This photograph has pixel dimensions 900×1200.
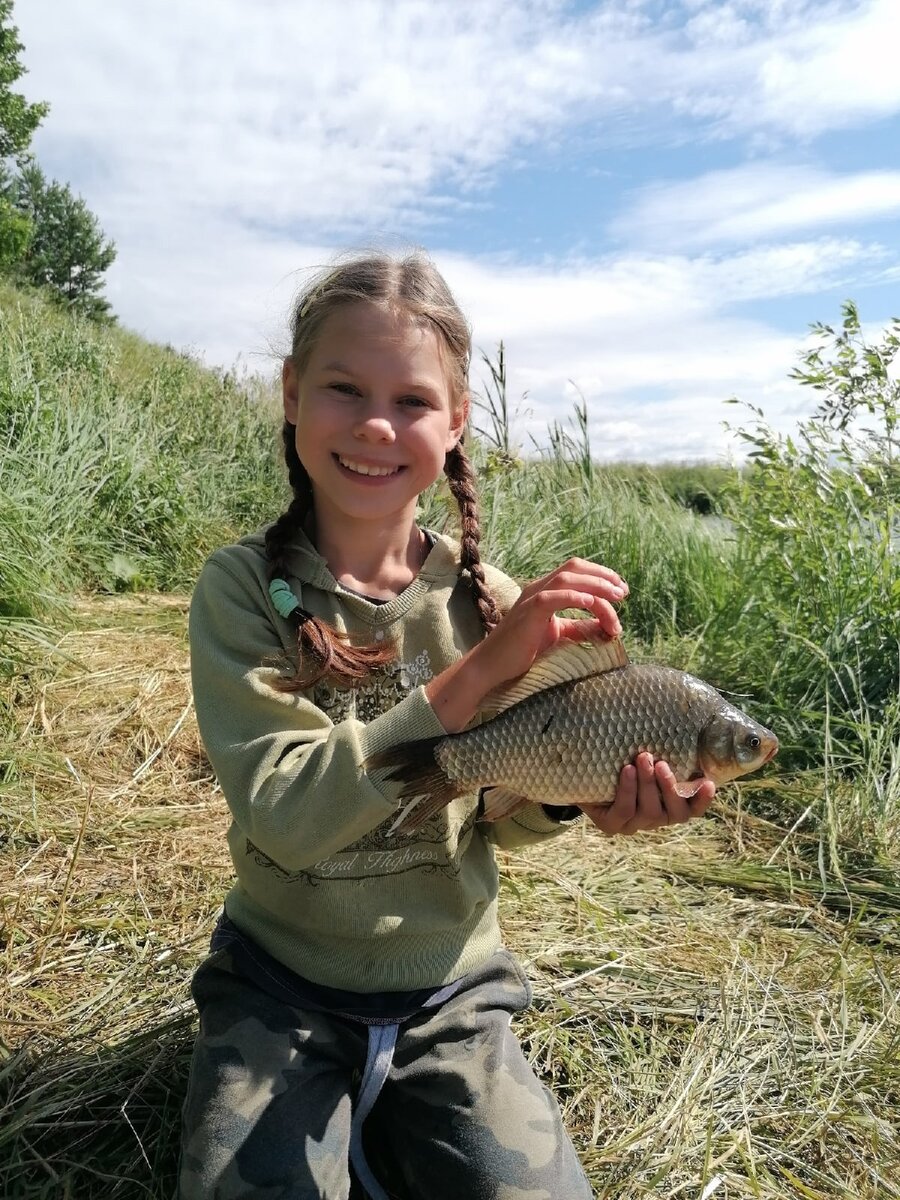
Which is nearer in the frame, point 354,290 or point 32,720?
point 354,290

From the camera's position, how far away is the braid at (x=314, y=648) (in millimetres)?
1477

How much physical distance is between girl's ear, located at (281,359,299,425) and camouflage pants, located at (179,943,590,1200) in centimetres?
94

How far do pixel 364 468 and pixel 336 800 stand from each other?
0.58m

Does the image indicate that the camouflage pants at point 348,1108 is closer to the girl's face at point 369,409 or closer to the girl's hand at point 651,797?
the girl's hand at point 651,797

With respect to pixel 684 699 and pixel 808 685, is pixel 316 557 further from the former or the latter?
pixel 808 685

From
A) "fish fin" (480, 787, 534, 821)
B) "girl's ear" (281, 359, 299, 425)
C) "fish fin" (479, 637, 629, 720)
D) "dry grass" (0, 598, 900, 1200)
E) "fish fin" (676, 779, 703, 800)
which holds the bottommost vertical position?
"dry grass" (0, 598, 900, 1200)

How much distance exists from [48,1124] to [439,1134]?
2.05 ft

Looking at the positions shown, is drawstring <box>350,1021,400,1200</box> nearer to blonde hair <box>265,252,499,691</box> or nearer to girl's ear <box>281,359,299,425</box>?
blonde hair <box>265,252,499,691</box>

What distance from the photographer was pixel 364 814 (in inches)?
50.8

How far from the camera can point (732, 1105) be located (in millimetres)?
1631

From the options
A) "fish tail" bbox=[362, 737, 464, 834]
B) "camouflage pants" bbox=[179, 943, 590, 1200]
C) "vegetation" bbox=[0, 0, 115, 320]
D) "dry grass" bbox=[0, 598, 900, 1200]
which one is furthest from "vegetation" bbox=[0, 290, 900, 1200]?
"vegetation" bbox=[0, 0, 115, 320]

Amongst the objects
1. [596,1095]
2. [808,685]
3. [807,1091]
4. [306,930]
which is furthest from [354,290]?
[808,685]

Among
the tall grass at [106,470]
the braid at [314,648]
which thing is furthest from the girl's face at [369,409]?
the tall grass at [106,470]

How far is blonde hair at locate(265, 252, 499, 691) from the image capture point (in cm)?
149
